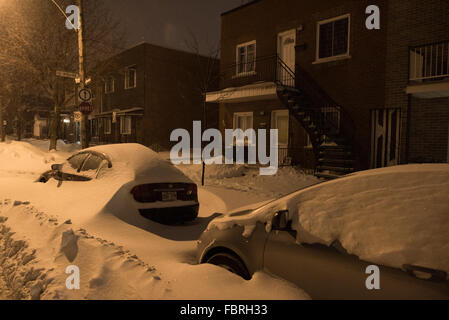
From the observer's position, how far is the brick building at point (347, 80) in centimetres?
1114

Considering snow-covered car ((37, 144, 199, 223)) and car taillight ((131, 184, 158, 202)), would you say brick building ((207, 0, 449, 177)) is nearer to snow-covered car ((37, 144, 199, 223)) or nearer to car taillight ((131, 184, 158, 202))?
snow-covered car ((37, 144, 199, 223))

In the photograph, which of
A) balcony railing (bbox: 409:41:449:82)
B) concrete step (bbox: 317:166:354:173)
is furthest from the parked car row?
balcony railing (bbox: 409:41:449:82)

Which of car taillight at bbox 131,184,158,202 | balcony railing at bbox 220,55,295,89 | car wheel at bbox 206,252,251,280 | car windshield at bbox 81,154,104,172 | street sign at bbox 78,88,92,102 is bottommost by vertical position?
A: car wheel at bbox 206,252,251,280

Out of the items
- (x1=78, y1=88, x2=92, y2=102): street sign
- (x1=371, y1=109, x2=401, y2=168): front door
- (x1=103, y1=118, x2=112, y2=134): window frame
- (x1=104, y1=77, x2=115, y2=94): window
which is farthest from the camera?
(x1=103, y1=118, x2=112, y2=134): window frame

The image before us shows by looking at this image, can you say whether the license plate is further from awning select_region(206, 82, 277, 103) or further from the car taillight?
awning select_region(206, 82, 277, 103)

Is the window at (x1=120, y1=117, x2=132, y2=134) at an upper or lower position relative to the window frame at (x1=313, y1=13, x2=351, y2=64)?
lower

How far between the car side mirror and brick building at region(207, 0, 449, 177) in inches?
344

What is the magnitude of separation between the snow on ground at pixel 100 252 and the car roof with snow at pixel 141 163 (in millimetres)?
326

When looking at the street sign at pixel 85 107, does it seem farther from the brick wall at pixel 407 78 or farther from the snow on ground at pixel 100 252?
the brick wall at pixel 407 78

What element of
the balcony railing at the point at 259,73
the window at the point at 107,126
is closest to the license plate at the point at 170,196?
the balcony railing at the point at 259,73

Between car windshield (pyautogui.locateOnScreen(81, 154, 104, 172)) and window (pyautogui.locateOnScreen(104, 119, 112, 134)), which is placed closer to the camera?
car windshield (pyautogui.locateOnScreen(81, 154, 104, 172))

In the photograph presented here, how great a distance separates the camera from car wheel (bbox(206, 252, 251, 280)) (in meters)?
3.20

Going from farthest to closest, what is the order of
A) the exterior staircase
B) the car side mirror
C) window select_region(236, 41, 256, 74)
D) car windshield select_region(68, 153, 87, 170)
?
window select_region(236, 41, 256, 74) < the exterior staircase < car windshield select_region(68, 153, 87, 170) < the car side mirror

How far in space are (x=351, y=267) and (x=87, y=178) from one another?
5.28m
